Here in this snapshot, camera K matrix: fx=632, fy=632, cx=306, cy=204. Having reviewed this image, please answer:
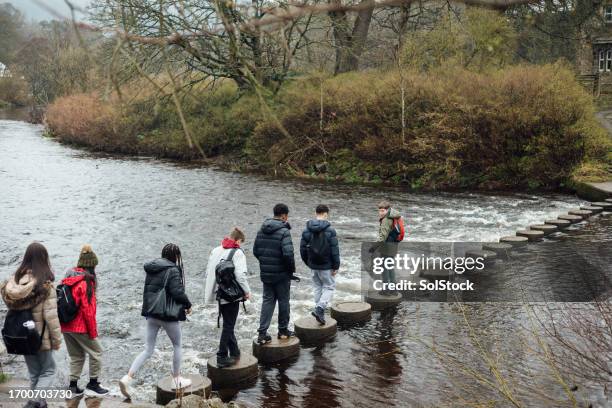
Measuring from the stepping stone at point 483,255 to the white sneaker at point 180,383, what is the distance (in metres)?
7.32

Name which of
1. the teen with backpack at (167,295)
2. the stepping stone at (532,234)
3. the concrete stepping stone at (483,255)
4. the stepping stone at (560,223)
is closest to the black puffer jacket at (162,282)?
the teen with backpack at (167,295)

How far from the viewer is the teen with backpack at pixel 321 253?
8578 mm

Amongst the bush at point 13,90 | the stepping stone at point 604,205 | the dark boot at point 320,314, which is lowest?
the dark boot at point 320,314

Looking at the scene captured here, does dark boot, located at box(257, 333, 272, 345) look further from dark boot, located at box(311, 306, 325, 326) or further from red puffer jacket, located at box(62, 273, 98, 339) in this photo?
red puffer jacket, located at box(62, 273, 98, 339)

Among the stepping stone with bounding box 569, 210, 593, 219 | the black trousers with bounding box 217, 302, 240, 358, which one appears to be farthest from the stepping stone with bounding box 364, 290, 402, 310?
the stepping stone with bounding box 569, 210, 593, 219

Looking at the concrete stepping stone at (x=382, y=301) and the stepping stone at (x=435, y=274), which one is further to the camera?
the stepping stone at (x=435, y=274)

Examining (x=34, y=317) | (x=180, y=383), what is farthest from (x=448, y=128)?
(x=34, y=317)

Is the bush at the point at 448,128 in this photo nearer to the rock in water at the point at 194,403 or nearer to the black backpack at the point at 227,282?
the black backpack at the point at 227,282

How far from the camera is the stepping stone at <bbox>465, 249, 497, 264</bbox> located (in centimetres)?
1240

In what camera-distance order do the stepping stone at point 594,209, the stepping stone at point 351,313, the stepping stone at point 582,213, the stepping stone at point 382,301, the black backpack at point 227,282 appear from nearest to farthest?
1. the black backpack at point 227,282
2. the stepping stone at point 351,313
3. the stepping stone at point 382,301
4. the stepping stone at point 582,213
5. the stepping stone at point 594,209

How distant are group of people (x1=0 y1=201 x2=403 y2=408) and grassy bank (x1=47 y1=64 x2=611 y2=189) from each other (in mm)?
11393

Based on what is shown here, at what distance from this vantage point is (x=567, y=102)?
22.6 metres

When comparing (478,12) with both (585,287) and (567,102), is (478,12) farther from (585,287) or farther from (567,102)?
(585,287)

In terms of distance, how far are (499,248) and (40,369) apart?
9307mm
